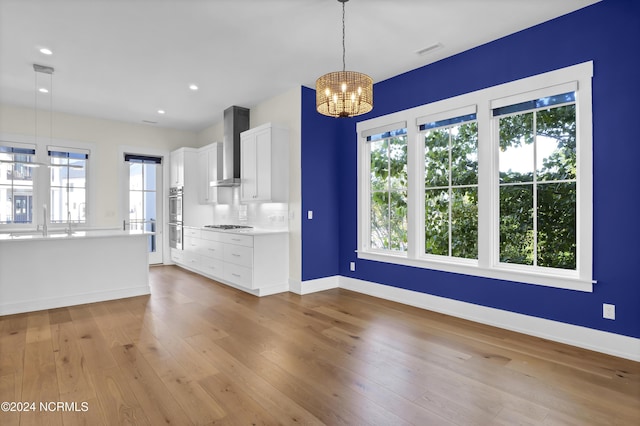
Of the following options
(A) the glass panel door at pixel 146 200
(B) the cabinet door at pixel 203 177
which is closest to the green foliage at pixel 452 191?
(B) the cabinet door at pixel 203 177

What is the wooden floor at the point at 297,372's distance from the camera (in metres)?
1.99

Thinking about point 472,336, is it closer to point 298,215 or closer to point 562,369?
point 562,369

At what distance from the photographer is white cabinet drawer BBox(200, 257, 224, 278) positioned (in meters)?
5.39

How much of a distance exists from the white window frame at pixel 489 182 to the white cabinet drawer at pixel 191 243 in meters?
2.96

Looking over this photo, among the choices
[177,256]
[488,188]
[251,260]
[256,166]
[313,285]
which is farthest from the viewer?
[177,256]

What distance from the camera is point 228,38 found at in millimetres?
3477

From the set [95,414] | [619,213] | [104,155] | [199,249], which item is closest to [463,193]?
[619,213]

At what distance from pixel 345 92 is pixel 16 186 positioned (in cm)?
615

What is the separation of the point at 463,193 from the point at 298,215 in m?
2.15

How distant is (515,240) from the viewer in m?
3.49

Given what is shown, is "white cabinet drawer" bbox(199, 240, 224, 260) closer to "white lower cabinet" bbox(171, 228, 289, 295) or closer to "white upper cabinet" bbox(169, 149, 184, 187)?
"white lower cabinet" bbox(171, 228, 289, 295)

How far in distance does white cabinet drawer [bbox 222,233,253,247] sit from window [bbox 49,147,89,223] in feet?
10.1

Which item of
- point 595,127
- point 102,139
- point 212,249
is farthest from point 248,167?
point 595,127

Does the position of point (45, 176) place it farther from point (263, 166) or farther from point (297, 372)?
point (297, 372)
